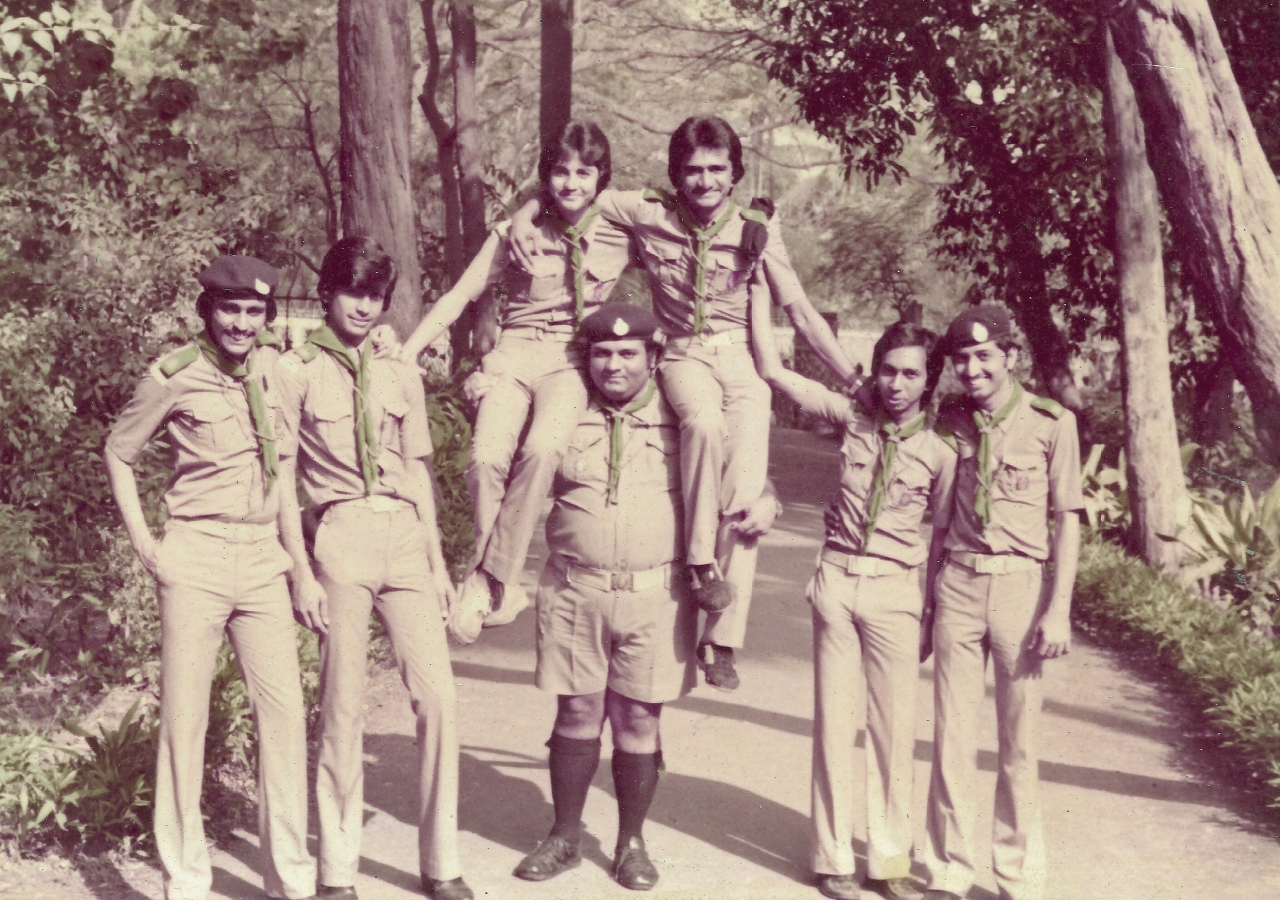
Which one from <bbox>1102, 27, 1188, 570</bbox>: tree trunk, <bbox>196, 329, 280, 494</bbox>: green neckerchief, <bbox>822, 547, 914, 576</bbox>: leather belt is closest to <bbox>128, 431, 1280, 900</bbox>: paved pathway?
<bbox>822, 547, 914, 576</bbox>: leather belt

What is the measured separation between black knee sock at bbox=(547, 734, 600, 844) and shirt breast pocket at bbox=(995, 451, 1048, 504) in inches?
69.5

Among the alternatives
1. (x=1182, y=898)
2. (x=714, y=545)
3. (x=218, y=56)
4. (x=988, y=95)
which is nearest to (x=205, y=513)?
(x=714, y=545)

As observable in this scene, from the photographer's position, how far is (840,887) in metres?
5.65

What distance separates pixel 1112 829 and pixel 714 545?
256cm

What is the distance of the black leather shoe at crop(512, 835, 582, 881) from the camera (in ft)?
19.1

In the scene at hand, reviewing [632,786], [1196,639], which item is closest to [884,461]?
[632,786]

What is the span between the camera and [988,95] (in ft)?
50.0

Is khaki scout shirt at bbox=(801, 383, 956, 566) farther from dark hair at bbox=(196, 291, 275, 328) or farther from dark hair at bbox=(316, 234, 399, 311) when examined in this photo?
dark hair at bbox=(196, 291, 275, 328)

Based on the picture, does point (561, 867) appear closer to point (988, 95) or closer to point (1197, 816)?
point (1197, 816)

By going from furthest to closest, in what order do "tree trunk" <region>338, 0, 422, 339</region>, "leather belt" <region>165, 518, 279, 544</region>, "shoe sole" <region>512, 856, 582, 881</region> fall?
"tree trunk" <region>338, 0, 422, 339</region> < "shoe sole" <region>512, 856, 582, 881</region> < "leather belt" <region>165, 518, 279, 544</region>

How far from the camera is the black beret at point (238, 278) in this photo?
5.03 meters

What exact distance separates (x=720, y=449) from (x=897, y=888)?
171 centimetres

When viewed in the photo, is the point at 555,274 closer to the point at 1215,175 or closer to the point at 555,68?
the point at 1215,175

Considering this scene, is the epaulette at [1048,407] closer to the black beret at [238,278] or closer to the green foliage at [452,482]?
the black beret at [238,278]
